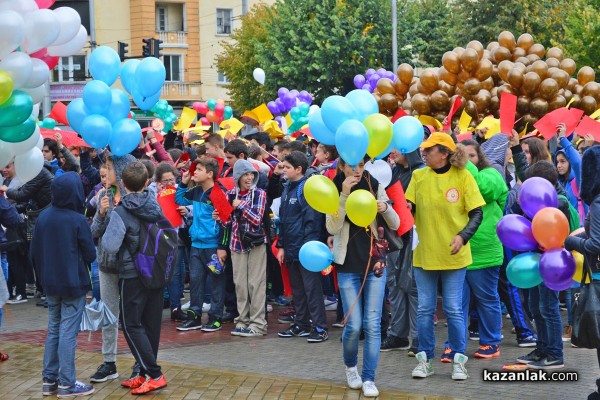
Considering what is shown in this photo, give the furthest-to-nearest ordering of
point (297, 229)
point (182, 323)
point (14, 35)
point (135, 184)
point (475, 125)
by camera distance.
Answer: point (475, 125), point (182, 323), point (297, 229), point (135, 184), point (14, 35)

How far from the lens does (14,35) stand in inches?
295

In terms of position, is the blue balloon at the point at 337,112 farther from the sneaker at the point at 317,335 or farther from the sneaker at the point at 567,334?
the sneaker at the point at 567,334

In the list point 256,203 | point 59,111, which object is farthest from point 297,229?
point 59,111

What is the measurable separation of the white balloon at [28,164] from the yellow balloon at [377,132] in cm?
325

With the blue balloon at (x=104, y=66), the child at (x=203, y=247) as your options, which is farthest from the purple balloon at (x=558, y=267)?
the child at (x=203, y=247)

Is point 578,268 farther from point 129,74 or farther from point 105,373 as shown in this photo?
point 129,74

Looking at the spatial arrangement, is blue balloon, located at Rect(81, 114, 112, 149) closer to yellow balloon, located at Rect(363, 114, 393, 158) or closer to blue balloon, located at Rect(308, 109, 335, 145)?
blue balloon, located at Rect(308, 109, 335, 145)

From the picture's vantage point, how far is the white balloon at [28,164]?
28.8 ft

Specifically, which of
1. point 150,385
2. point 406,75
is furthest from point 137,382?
point 406,75

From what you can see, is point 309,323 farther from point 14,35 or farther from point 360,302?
point 14,35

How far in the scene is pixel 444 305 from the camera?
26.6 ft

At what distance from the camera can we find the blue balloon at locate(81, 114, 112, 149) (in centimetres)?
840

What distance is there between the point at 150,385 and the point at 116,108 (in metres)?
2.48

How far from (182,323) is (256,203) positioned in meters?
1.80
